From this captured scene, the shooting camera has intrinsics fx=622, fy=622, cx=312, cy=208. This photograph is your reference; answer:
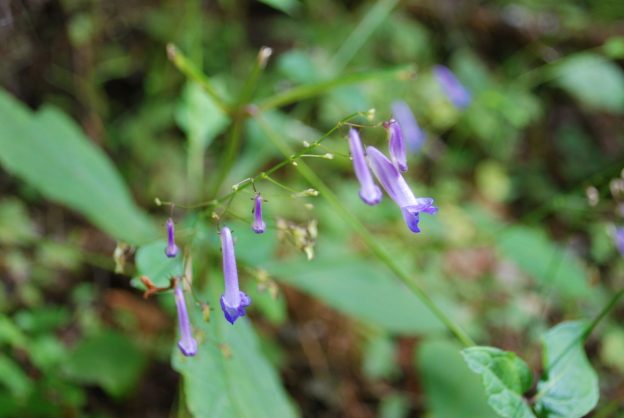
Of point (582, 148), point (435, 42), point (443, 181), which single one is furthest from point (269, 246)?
point (582, 148)

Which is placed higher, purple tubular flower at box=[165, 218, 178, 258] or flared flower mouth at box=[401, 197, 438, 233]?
purple tubular flower at box=[165, 218, 178, 258]

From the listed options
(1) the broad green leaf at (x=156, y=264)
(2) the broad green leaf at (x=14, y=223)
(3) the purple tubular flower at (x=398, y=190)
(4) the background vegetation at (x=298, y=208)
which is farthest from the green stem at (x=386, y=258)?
(2) the broad green leaf at (x=14, y=223)

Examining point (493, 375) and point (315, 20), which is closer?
point (493, 375)

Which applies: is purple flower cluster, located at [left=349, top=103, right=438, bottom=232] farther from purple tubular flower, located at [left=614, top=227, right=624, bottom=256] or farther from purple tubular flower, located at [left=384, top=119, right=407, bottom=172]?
purple tubular flower, located at [left=614, top=227, right=624, bottom=256]

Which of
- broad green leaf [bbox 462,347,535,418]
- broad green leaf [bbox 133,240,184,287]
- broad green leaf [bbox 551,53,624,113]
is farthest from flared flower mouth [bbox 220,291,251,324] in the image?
broad green leaf [bbox 551,53,624,113]

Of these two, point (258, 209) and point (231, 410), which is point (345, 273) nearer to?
point (231, 410)
